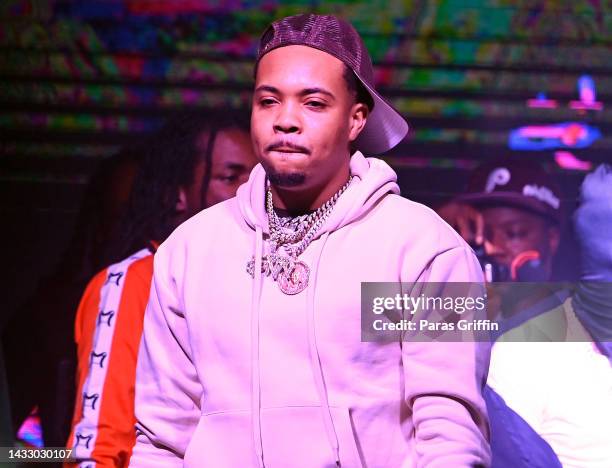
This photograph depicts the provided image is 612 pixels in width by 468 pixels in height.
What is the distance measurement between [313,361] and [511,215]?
954 millimetres

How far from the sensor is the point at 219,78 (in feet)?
9.39

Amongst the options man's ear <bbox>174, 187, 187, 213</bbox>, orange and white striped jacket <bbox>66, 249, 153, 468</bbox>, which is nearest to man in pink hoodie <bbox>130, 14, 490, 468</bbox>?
orange and white striped jacket <bbox>66, 249, 153, 468</bbox>

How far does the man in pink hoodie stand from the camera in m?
2.00

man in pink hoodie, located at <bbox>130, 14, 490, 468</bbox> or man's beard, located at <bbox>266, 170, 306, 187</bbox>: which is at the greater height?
man's beard, located at <bbox>266, 170, 306, 187</bbox>

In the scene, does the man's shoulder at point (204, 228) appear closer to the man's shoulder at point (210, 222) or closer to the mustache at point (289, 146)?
the man's shoulder at point (210, 222)

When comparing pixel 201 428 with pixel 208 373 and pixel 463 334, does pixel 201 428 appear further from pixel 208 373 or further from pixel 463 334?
pixel 463 334

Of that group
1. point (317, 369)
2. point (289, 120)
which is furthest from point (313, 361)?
point (289, 120)

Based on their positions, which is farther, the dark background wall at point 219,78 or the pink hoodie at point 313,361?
the dark background wall at point 219,78

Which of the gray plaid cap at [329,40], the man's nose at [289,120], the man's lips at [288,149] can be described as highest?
the gray plaid cap at [329,40]

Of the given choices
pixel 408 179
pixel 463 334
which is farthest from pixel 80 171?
pixel 463 334

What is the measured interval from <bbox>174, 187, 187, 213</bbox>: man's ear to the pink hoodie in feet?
1.95

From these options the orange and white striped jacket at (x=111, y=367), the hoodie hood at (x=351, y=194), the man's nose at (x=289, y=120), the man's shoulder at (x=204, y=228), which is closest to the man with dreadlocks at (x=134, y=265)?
the orange and white striped jacket at (x=111, y=367)

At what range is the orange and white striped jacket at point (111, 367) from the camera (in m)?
2.56

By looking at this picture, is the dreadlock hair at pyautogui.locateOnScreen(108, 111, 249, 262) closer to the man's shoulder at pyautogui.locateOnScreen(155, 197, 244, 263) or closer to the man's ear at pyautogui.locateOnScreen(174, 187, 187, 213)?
the man's ear at pyautogui.locateOnScreen(174, 187, 187, 213)
